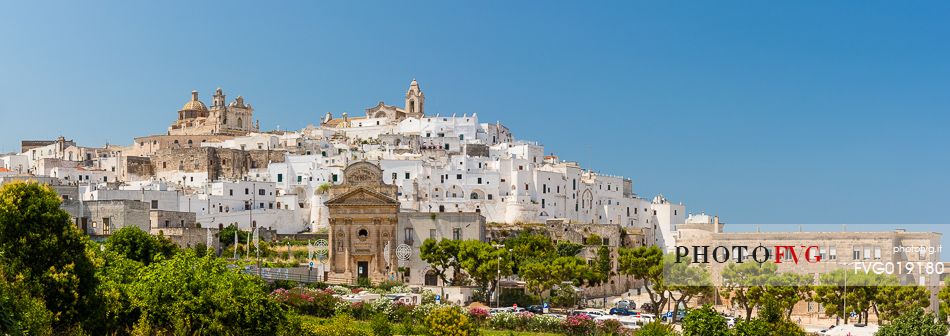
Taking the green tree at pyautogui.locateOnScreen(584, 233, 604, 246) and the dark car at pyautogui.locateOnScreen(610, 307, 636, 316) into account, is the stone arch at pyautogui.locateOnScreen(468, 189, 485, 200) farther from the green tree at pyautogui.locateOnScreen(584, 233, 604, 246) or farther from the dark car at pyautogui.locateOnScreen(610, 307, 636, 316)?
the dark car at pyautogui.locateOnScreen(610, 307, 636, 316)

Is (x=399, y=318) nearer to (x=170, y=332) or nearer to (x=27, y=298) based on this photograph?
(x=170, y=332)

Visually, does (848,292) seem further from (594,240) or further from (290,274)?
(290,274)

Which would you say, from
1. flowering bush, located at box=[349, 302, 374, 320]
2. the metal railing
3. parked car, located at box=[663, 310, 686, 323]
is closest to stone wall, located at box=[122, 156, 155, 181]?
the metal railing

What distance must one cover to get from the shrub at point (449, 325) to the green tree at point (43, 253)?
10.9m

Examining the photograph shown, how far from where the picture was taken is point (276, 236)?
79750 mm

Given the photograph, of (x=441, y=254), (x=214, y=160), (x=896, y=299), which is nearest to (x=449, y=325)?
(x=896, y=299)

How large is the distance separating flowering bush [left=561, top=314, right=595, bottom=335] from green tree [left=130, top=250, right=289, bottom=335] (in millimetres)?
14092

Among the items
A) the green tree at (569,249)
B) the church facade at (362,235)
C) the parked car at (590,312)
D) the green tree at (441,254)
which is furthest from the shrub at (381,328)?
the green tree at (569,249)

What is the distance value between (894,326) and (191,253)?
21557 millimetres

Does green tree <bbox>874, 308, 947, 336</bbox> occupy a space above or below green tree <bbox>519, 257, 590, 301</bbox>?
below

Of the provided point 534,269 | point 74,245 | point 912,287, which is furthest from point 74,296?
point 912,287

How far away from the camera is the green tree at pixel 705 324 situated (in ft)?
125

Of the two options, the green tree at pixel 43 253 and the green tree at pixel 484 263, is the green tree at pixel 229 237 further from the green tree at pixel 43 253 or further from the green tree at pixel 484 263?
the green tree at pixel 43 253

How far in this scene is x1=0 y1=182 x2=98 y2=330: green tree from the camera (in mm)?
30719
